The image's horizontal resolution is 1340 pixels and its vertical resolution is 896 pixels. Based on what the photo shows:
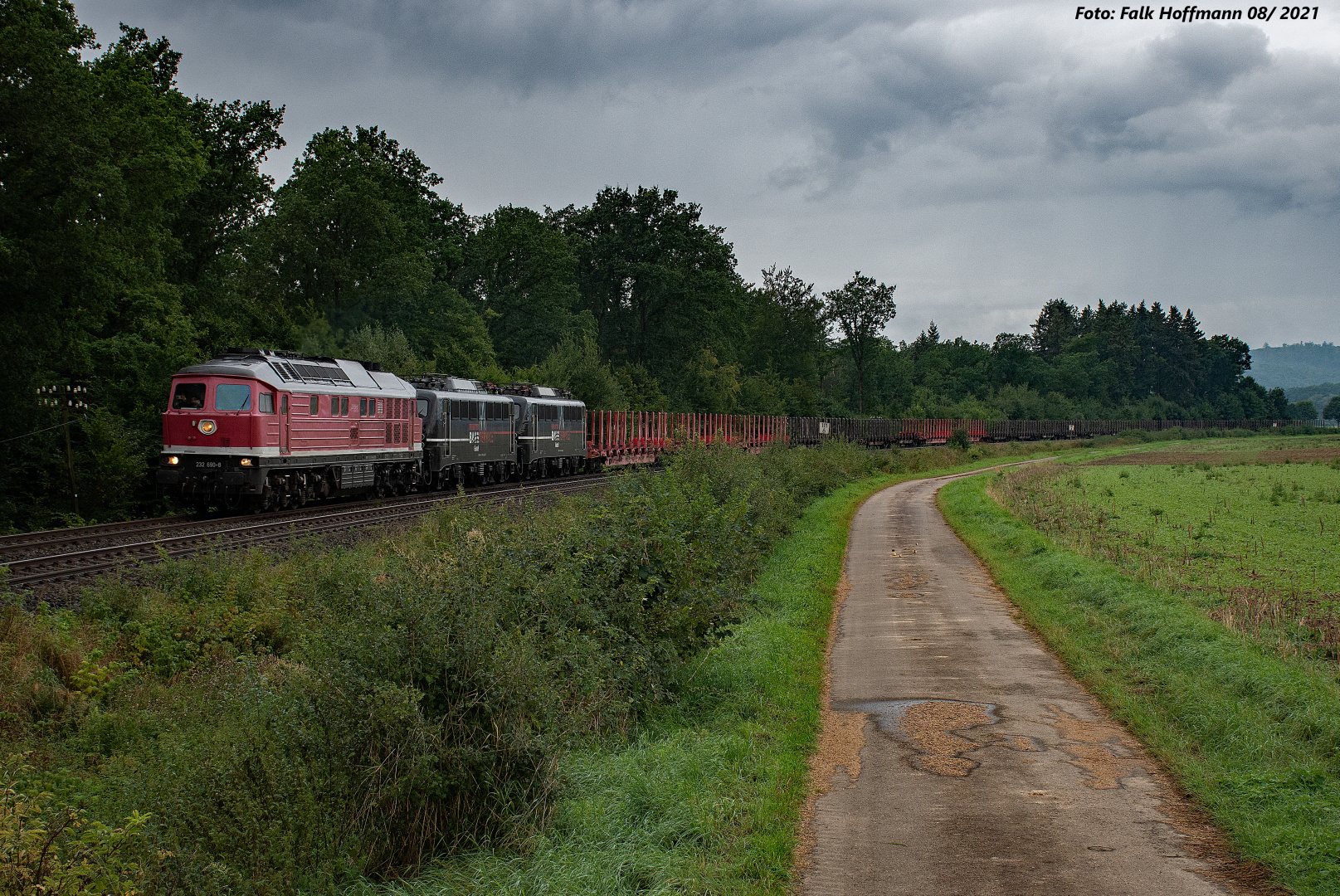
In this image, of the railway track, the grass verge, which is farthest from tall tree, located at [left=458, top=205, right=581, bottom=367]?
the grass verge

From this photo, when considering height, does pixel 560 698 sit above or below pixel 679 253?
below

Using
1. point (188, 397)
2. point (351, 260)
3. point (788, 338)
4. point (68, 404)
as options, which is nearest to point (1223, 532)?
point (188, 397)

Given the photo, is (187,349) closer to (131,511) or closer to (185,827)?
(131,511)

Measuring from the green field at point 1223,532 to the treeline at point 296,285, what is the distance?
24.1m

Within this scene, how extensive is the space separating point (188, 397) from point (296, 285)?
105 feet

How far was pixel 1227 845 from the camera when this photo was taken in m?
6.89

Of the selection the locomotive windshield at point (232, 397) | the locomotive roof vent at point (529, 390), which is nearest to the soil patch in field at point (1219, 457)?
the locomotive roof vent at point (529, 390)

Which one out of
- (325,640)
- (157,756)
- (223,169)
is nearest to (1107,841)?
(325,640)

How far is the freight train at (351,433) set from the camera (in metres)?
22.8

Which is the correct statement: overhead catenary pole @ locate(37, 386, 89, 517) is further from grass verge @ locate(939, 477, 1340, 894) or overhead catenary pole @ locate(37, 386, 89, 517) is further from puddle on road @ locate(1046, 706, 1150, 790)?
puddle on road @ locate(1046, 706, 1150, 790)

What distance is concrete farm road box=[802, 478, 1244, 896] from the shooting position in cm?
632

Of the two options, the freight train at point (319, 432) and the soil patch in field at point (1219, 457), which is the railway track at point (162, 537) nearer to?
the freight train at point (319, 432)

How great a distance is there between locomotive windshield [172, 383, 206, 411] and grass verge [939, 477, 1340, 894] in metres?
18.2

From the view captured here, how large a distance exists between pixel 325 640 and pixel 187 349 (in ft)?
90.7
